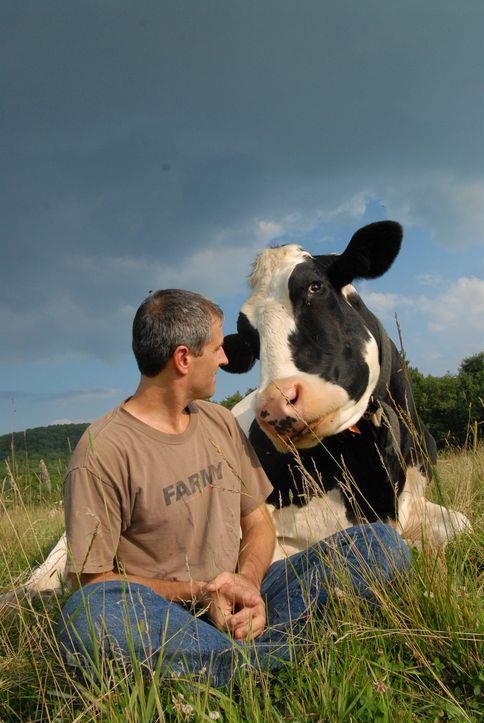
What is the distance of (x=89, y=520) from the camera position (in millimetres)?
2717

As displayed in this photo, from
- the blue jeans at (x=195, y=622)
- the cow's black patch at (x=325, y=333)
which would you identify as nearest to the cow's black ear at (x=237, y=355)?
the cow's black patch at (x=325, y=333)

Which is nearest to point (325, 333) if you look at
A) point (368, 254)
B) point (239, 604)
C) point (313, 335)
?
point (313, 335)

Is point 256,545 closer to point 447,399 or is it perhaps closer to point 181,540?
point 181,540

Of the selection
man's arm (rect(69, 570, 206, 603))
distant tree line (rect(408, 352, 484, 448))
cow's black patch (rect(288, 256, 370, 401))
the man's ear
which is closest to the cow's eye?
cow's black patch (rect(288, 256, 370, 401))

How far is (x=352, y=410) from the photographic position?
3.99 m

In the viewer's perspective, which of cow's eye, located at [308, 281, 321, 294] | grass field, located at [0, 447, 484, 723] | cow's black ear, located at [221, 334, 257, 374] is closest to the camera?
grass field, located at [0, 447, 484, 723]

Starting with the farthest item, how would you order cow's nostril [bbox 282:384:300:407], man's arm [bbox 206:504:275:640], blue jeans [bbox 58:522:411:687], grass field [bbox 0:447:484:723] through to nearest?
cow's nostril [bbox 282:384:300:407], man's arm [bbox 206:504:275:640], blue jeans [bbox 58:522:411:687], grass field [bbox 0:447:484:723]

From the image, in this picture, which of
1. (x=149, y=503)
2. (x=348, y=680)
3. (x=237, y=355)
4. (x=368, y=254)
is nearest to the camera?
(x=348, y=680)

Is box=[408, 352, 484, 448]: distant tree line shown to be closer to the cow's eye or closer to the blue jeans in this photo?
the cow's eye

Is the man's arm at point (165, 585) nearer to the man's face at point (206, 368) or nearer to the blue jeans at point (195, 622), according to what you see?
the blue jeans at point (195, 622)

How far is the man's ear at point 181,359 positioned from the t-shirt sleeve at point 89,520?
73 cm

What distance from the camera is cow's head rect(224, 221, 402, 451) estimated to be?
3.52 m

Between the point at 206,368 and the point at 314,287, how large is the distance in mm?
1198

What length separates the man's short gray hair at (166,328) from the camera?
325 cm
